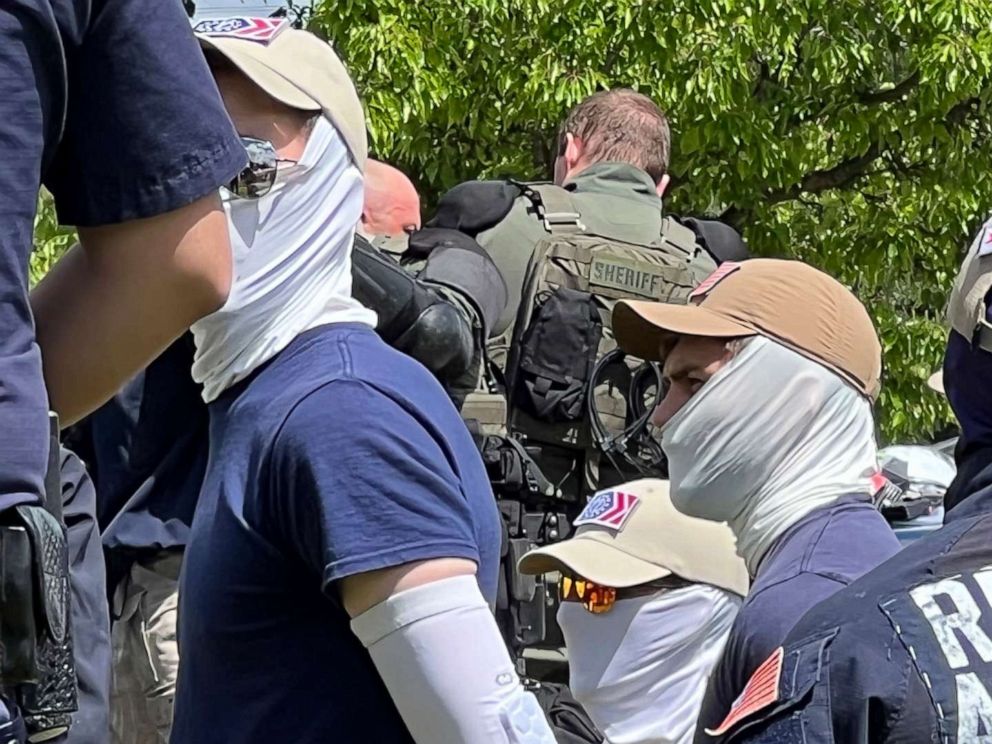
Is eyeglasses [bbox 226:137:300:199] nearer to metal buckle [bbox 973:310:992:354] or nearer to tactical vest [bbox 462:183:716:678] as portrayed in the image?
metal buckle [bbox 973:310:992:354]

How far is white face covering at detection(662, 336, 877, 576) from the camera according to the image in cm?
260

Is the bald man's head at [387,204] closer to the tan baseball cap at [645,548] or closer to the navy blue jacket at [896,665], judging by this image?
the tan baseball cap at [645,548]

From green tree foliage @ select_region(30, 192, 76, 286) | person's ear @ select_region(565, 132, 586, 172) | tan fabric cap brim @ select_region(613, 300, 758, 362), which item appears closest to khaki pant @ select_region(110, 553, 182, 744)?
tan fabric cap brim @ select_region(613, 300, 758, 362)

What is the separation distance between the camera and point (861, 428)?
2.72m

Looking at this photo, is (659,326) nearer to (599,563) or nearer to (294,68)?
(599,563)

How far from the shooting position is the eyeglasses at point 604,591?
3086mm

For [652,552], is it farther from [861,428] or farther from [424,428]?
[424,428]

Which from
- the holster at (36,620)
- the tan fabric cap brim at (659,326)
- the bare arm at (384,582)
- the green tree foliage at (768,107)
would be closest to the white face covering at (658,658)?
the tan fabric cap brim at (659,326)

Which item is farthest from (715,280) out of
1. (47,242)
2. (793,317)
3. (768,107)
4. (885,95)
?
(885,95)

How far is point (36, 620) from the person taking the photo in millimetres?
1438

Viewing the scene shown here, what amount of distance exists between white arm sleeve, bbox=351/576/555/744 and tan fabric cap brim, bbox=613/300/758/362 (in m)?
0.96

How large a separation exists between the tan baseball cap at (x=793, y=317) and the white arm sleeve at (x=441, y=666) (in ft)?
3.17

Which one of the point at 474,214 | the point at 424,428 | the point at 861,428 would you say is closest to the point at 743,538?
the point at 861,428

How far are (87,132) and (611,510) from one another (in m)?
1.79
